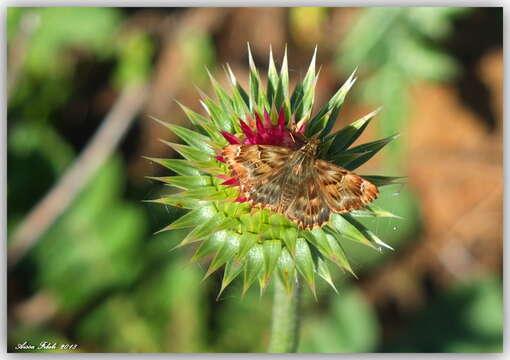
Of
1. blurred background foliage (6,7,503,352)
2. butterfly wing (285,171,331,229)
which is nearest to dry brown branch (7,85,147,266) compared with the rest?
blurred background foliage (6,7,503,352)

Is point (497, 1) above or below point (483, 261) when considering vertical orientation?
above

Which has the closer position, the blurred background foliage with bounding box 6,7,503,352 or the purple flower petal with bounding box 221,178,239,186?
the purple flower petal with bounding box 221,178,239,186

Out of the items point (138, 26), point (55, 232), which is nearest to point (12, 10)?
point (138, 26)

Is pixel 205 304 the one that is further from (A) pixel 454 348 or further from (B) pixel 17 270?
(A) pixel 454 348

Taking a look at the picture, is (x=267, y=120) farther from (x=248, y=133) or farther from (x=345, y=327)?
(x=345, y=327)

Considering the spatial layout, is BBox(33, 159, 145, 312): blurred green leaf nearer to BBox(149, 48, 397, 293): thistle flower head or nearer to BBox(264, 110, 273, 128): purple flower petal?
BBox(149, 48, 397, 293): thistle flower head

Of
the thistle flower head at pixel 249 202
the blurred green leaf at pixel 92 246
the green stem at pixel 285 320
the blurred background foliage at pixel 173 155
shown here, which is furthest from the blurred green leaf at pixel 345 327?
the thistle flower head at pixel 249 202
